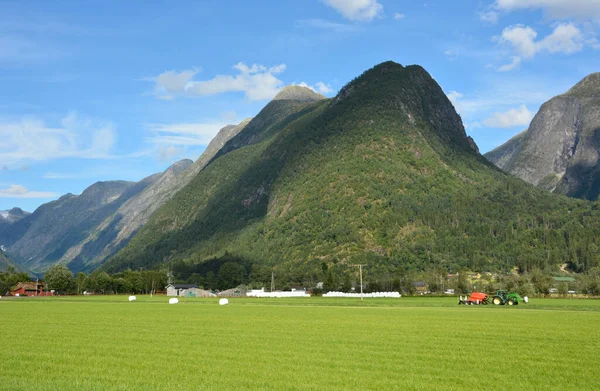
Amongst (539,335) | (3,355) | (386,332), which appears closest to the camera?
(3,355)

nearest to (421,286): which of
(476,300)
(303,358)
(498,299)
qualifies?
(476,300)

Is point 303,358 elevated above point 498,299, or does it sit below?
above

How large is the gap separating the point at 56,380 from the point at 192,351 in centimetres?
874

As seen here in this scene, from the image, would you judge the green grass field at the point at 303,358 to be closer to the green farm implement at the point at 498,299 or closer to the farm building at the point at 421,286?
the green farm implement at the point at 498,299

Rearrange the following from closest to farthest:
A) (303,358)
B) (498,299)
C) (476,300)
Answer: (303,358) → (498,299) → (476,300)

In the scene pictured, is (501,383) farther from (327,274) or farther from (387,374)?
(327,274)

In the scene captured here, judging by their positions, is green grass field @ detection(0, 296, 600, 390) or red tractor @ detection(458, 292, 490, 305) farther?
red tractor @ detection(458, 292, 490, 305)

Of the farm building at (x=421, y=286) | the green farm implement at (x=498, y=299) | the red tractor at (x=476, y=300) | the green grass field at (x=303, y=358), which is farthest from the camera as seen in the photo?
the farm building at (x=421, y=286)

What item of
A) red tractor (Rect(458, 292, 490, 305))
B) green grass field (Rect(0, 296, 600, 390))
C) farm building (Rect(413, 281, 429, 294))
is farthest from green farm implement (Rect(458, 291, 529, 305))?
farm building (Rect(413, 281, 429, 294))

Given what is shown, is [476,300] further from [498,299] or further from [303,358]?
[303,358]

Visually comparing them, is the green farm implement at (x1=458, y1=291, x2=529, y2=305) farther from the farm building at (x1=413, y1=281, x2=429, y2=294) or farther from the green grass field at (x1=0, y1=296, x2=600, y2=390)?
the farm building at (x1=413, y1=281, x2=429, y2=294)

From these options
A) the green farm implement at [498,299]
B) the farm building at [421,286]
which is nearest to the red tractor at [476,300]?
the green farm implement at [498,299]

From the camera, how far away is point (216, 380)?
75.3ft

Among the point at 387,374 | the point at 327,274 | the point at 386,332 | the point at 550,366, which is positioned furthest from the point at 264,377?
the point at 327,274
